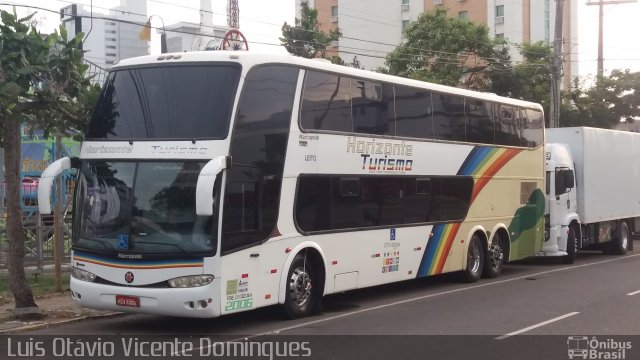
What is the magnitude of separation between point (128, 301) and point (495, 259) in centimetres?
970

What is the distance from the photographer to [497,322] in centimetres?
1113

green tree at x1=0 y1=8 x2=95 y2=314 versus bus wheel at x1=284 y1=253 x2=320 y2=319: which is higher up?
green tree at x1=0 y1=8 x2=95 y2=314

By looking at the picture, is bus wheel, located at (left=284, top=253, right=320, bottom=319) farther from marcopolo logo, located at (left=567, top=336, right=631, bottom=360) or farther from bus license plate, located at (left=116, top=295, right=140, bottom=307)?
marcopolo logo, located at (left=567, top=336, right=631, bottom=360)

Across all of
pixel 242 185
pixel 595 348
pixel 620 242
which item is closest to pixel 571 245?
pixel 620 242

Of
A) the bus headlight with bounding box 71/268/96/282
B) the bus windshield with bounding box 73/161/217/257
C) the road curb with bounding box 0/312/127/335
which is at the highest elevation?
the bus windshield with bounding box 73/161/217/257

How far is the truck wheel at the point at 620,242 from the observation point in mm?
23203

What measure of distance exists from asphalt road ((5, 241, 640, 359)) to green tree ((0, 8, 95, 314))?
4.95ft

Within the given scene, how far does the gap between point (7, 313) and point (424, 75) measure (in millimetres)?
28357

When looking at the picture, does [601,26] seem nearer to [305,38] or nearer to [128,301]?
[305,38]

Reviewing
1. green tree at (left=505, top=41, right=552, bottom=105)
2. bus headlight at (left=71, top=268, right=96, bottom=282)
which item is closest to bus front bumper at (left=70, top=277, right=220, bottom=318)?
bus headlight at (left=71, top=268, right=96, bottom=282)

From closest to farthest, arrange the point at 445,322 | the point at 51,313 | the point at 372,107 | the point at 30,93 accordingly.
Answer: the point at 445,322 < the point at 30,93 < the point at 51,313 < the point at 372,107

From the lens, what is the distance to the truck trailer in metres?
19.9

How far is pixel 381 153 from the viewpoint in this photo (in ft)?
44.2

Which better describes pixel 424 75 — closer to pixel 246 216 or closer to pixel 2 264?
pixel 2 264
